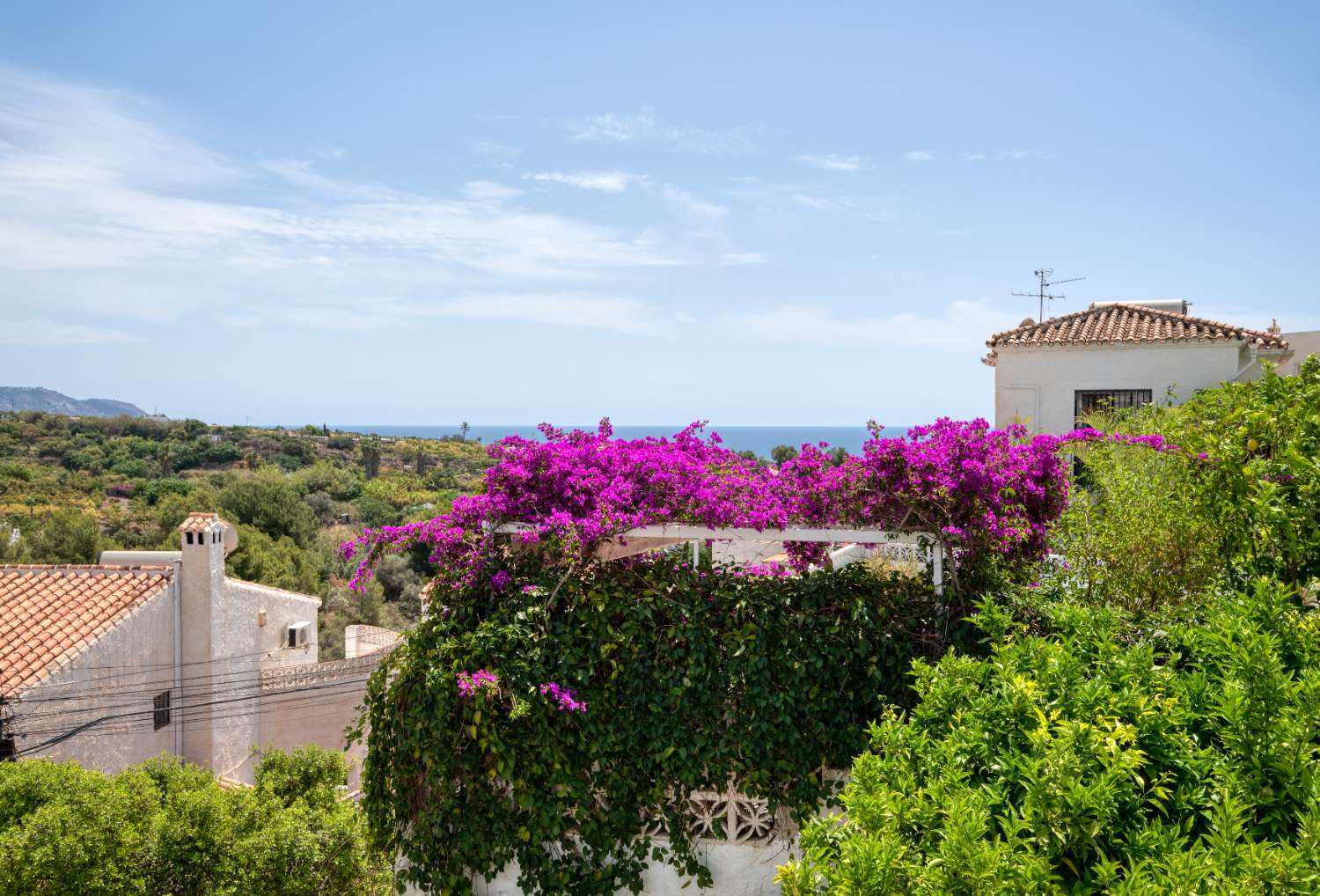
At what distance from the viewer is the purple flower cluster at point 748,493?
14.8ft

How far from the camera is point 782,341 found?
77.8 feet

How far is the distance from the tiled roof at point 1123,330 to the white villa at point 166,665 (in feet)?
43.2

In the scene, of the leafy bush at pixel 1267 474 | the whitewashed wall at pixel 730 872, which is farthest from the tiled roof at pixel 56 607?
the leafy bush at pixel 1267 474

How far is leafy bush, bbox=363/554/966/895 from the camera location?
4605mm

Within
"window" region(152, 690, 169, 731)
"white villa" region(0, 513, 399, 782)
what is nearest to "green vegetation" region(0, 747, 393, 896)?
"white villa" region(0, 513, 399, 782)

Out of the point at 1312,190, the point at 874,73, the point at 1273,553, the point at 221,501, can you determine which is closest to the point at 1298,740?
the point at 1273,553

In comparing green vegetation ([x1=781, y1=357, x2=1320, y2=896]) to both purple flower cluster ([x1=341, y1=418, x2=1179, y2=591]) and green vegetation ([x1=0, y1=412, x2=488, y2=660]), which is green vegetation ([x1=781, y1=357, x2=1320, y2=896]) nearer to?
purple flower cluster ([x1=341, y1=418, x2=1179, y2=591])

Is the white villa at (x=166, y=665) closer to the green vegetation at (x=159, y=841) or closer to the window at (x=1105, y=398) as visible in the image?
the green vegetation at (x=159, y=841)

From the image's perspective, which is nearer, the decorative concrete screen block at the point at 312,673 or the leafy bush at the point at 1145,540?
the leafy bush at the point at 1145,540

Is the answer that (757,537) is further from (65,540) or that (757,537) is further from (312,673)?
(65,540)

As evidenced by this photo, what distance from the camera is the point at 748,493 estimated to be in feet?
16.2

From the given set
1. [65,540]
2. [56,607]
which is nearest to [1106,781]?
[56,607]

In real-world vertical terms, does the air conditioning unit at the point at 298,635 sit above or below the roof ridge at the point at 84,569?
below

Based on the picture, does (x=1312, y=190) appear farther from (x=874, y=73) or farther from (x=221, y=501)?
(x=221, y=501)
